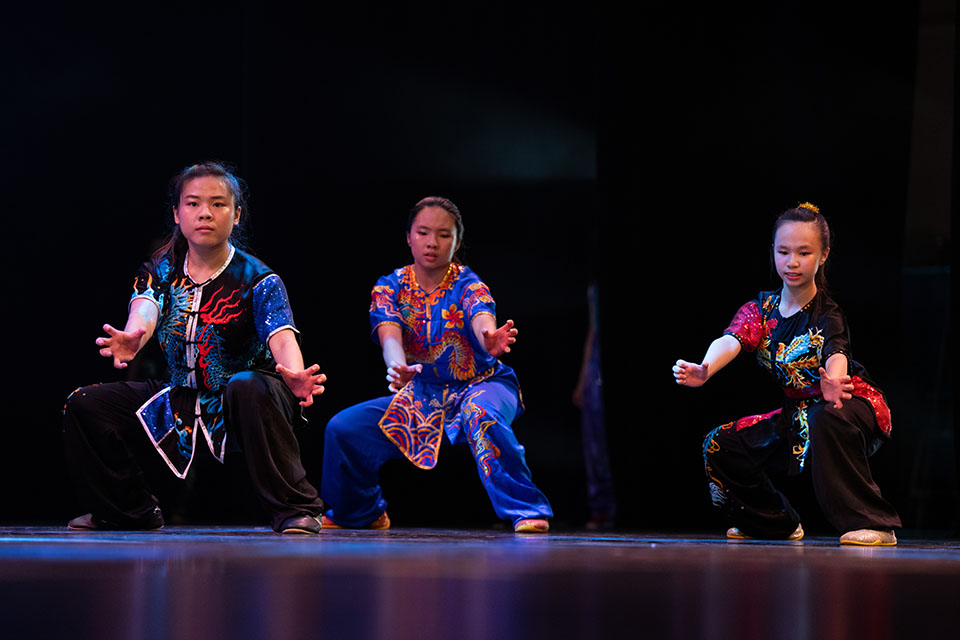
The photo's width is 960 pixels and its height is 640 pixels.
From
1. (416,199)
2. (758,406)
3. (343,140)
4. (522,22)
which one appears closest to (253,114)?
(343,140)

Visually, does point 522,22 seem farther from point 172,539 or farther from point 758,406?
point 172,539

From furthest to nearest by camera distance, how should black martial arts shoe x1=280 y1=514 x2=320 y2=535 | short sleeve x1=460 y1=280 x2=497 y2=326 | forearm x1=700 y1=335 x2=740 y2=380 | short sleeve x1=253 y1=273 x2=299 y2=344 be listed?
short sleeve x1=460 y1=280 x2=497 y2=326 < forearm x1=700 y1=335 x2=740 y2=380 < short sleeve x1=253 y1=273 x2=299 y2=344 < black martial arts shoe x1=280 y1=514 x2=320 y2=535

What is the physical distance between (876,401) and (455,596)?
2.00 meters

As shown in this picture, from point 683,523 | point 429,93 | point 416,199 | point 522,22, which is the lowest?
point 683,523

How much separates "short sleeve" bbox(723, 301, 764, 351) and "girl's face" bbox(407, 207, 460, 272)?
93cm

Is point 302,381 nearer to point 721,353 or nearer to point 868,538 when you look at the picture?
point 721,353

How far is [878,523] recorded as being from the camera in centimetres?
271

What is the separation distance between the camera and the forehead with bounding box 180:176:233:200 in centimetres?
300

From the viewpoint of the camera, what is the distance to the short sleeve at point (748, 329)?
3.16 m

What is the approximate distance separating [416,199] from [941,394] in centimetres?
242

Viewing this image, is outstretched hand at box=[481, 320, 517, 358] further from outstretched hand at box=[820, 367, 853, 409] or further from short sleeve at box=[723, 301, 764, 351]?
outstretched hand at box=[820, 367, 853, 409]

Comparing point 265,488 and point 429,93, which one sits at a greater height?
point 429,93

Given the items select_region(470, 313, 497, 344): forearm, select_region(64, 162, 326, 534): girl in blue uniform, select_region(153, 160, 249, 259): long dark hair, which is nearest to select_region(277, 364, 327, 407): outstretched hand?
select_region(64, 162, 326, 534): girl in blue uniform

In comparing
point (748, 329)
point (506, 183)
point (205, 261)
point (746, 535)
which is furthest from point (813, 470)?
point (506, 183)
